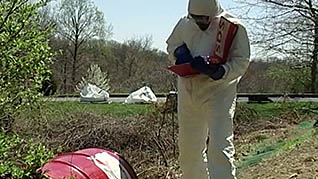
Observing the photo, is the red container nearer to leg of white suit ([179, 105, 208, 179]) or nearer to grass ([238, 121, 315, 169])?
leg of white suit ([179, 105, 208, 179])

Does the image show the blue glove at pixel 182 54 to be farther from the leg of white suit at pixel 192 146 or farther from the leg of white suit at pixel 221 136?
the leg of white suit at pixel 192 146

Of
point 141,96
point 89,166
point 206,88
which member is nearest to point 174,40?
point 206,88

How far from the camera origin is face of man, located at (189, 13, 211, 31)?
4.12 metres

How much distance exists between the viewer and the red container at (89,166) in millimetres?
3866

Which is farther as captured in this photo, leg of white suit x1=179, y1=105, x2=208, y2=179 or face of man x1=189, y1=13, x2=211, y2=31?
leg of white suit x1=179, y1=105, x2=208, y2=179

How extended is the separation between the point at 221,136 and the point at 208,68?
1.58 feet

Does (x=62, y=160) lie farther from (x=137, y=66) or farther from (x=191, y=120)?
(x=137, y=66)

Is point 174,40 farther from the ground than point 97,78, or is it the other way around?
point 174,40

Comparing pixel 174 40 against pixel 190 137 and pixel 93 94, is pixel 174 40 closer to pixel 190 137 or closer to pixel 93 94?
pixel 190 137

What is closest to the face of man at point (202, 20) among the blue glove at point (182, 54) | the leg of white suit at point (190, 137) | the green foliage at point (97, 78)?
the blue glove at point (182, 54)

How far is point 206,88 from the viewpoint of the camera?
4.12 m

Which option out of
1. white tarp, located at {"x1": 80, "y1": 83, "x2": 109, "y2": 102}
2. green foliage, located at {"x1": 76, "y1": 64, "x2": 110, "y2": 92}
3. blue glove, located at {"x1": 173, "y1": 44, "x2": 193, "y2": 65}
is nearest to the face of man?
blue glove, located at {"x1": 173, "y1": 44, "x2": 193, "y2": 65}

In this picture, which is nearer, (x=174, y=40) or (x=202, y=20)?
(x=202, y=20)

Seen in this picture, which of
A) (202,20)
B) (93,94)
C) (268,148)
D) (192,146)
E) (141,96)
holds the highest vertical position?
(202,20)
